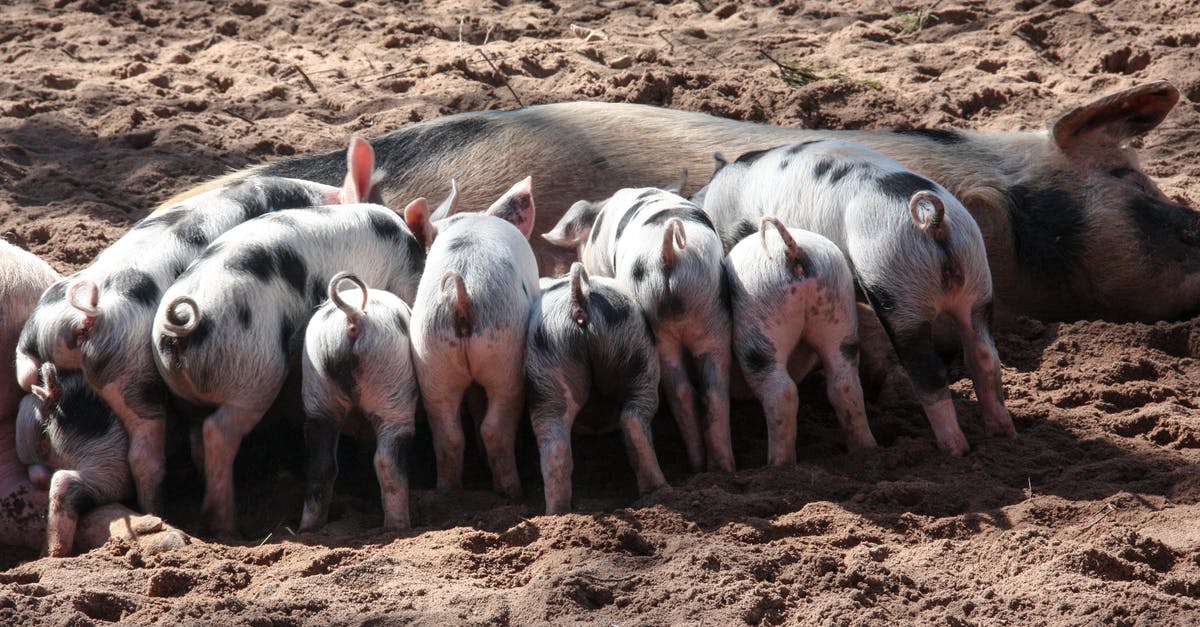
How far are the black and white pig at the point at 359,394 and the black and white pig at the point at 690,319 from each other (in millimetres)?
687

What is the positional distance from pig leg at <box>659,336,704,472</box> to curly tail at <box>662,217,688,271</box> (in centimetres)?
22

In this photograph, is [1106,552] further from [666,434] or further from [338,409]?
[338,409]

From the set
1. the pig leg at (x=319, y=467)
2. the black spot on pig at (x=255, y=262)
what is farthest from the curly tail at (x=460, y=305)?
the black spot on pig at (x=255, y=262)

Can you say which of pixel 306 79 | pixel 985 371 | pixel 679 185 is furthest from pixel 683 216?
pixel 306 79

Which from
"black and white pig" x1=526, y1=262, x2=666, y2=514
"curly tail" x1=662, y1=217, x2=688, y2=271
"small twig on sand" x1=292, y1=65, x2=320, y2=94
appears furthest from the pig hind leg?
"small twig on sand" x1=292, y1=65, x2=320, y2=94

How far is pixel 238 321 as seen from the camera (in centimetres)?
357

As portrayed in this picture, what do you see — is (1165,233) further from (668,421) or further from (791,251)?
(668,421)

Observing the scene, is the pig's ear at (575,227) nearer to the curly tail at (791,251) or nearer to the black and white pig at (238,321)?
the black and white pig at (238,321)

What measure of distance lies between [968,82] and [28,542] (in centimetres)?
473

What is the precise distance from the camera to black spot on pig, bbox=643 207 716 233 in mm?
3957

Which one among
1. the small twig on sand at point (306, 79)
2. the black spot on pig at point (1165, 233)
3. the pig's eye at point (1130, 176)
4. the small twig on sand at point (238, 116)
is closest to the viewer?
the black spot on pig at point (1165, 233)

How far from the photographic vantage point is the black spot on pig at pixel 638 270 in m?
3.75

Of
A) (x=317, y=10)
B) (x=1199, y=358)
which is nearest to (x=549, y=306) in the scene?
(x=1199, y=358)

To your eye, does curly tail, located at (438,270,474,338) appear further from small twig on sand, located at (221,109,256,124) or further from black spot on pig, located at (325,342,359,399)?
small twig on sand, located at (221,109,256,124)
